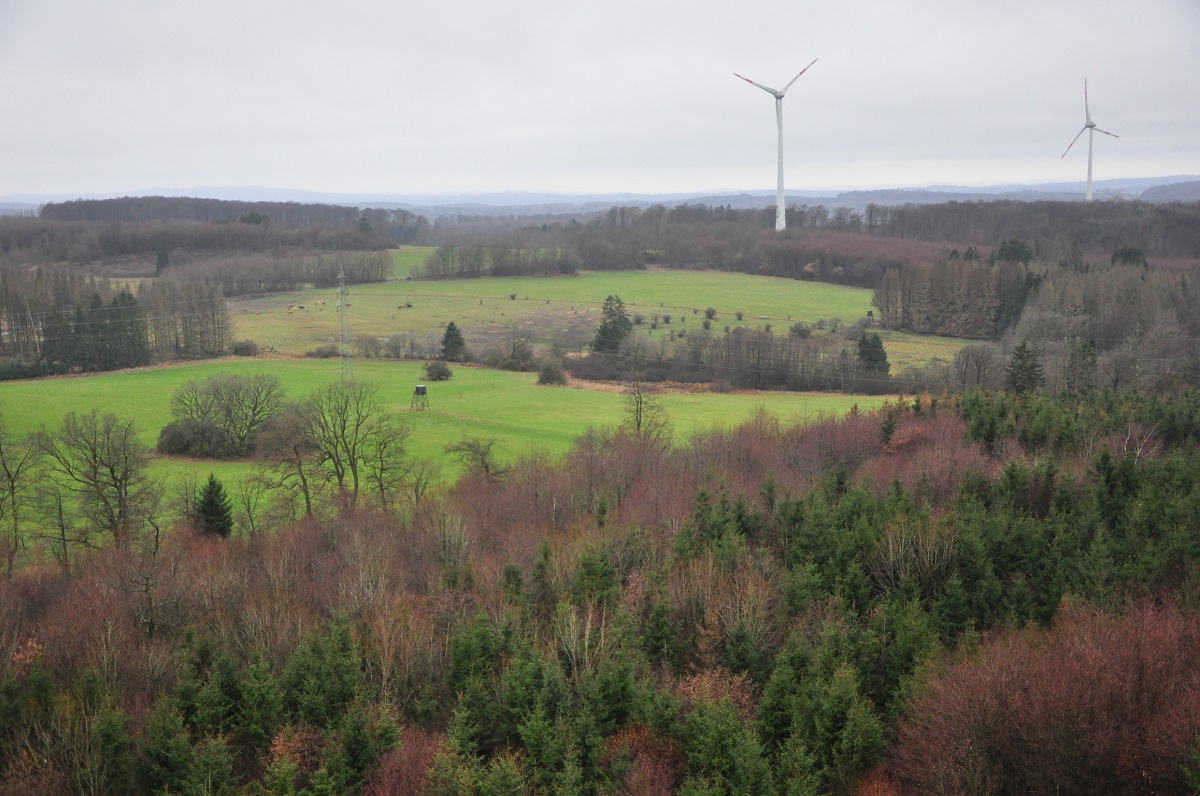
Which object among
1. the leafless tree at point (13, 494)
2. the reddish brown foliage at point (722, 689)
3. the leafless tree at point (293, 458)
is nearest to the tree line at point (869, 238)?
the leafless tree at point (293, 458)

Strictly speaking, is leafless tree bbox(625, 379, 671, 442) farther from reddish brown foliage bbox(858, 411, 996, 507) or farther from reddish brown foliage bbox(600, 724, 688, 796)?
reddish brown foliage bbox(600, 724, 688, 796)

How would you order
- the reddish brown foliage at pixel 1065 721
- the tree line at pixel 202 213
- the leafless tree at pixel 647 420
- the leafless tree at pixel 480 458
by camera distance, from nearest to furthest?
the reddish brown foliage at pixel 1065 721
the leafless tree at pixel 480 458
the leafless tree at pixel 647 420
the tree line at pixel 202 213

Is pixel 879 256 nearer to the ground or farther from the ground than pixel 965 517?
farther from the ground

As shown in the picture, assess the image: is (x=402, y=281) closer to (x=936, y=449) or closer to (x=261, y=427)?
(x=261, y=427)

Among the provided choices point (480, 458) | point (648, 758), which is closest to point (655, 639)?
point (648, 758)

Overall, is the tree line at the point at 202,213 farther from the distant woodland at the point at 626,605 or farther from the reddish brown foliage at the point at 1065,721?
the reddish brown foliage at the point at 1065,721

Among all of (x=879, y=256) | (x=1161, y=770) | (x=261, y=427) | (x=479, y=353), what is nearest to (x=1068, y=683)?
(x=1161, y=770)

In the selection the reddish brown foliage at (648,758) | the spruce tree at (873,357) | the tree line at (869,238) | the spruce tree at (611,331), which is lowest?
the reddish brown foliage at (648,758)
